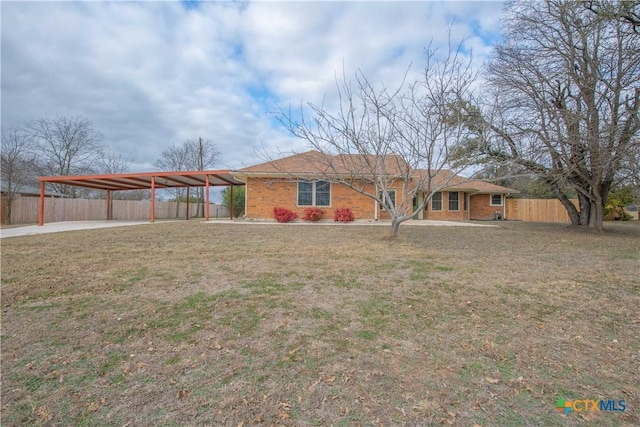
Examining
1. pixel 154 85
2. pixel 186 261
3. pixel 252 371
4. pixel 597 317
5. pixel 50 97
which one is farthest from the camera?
pixel 50 97

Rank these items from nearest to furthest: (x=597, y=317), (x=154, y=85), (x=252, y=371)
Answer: (x=252, y=371)
(x=597, y=317)
(x=154, y=85)

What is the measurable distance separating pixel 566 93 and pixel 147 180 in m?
20.8

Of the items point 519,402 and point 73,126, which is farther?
point 73,126

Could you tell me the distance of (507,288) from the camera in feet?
14.8

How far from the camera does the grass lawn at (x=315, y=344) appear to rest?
6.61ft

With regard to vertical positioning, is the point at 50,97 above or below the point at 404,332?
above

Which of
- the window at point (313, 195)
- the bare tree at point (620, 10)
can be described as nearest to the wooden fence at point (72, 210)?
the window at point (313, 195)

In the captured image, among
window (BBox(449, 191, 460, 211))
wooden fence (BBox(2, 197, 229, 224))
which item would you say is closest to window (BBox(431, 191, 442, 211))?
window (BBox(449, 191, 460, 211))

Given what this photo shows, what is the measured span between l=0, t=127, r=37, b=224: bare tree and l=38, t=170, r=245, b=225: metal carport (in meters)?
2.36

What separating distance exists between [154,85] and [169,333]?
14677 millimetres

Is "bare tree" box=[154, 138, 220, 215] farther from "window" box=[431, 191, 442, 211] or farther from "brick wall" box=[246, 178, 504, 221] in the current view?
"window" box=[431, 191, 442, 211]

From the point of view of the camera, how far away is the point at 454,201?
70.9 ft

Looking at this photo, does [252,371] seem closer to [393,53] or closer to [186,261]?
[186,261]

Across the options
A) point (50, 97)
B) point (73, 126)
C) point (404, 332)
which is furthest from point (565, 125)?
point (73, 126)
